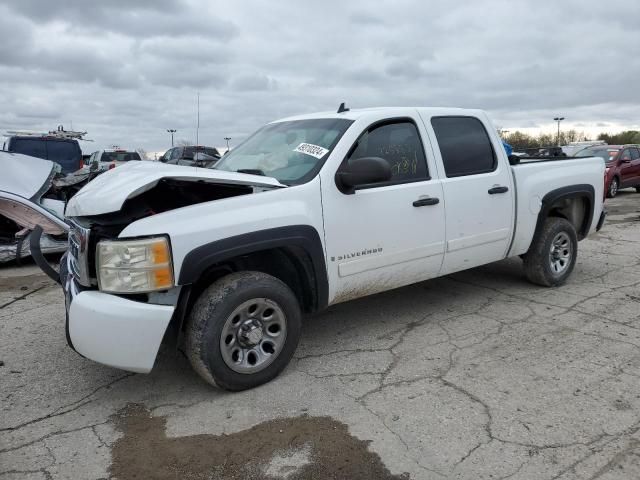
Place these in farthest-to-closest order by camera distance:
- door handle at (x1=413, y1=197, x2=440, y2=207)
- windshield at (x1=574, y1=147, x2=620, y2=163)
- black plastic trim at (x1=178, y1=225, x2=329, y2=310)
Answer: windshield at (x1=574, y1=147, x2=620, y2=163), door handle at (x1=413, y1=197, x2=440, y2=207), black plastic trim at (x1=178, y1=225, x2=329, y2=310)

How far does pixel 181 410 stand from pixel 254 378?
49 cm

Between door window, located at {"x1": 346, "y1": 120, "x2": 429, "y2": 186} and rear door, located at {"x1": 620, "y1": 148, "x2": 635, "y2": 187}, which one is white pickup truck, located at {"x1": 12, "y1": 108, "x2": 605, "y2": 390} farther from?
rear door, located at {"x1": 620, "y1": 148, "x2": 635, "y2": 187}

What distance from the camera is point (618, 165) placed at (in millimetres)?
16406

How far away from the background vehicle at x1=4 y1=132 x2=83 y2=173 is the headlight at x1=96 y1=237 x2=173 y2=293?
1116 centimetres

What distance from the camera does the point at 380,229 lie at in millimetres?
4059

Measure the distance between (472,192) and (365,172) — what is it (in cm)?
144

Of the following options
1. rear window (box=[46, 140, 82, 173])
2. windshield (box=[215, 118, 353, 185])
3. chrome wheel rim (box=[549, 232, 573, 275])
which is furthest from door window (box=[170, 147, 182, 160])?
chrome wheel rim (box=[549, 232, 573, 275])

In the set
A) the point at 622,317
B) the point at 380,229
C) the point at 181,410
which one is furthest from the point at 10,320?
the point at 622,317

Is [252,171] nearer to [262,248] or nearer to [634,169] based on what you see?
[262,248]

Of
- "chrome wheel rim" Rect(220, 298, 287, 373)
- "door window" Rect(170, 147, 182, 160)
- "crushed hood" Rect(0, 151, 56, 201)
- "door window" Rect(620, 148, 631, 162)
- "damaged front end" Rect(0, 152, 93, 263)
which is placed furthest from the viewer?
"door window" Rect(170, 147, 182, 160)

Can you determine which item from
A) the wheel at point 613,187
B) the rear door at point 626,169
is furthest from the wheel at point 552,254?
the rear door at point 626,169

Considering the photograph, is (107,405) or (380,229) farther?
(380,229)

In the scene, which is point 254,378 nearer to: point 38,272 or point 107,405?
point 107,405

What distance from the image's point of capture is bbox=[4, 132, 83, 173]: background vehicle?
13.0 meters
